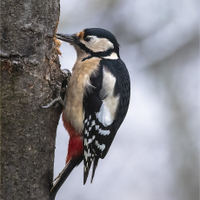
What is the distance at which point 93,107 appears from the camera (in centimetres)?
249

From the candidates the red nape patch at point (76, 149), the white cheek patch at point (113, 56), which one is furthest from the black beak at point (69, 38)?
the red nape patch at point (76, 149)

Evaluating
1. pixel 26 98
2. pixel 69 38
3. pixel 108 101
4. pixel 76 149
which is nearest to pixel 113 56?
pixel 69 38

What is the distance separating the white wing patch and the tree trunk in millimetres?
528

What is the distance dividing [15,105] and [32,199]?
58 cm

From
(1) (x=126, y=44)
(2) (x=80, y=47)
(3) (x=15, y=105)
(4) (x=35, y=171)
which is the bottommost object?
(4) (x=35, y=171)

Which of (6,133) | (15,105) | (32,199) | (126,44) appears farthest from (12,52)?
(126,44)

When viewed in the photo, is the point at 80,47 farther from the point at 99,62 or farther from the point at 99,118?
the point at 99,118

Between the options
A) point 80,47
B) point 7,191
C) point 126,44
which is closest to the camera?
point 7,191

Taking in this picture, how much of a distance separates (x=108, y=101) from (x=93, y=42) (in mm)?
586

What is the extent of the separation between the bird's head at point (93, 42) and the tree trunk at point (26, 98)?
0.70m

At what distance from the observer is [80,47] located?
9.34ft

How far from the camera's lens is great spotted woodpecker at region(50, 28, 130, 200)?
8.20 ft

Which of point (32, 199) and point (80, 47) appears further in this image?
point (80, 47)

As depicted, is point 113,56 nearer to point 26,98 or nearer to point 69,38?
point 69,38
